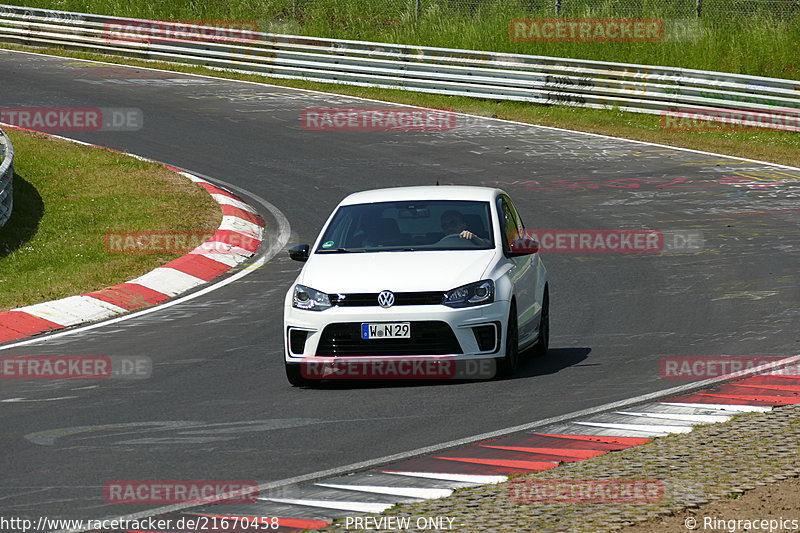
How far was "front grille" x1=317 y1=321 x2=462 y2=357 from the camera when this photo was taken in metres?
9.54

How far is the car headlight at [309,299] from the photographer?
9766 mm

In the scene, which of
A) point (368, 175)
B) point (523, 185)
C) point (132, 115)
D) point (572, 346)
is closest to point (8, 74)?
point (132, 115)

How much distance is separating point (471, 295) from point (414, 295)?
1.53 feet

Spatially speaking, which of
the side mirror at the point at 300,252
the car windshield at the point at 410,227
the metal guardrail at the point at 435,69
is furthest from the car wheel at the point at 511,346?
the metal guardrail at the point at 435,69

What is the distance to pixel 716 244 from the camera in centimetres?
1628

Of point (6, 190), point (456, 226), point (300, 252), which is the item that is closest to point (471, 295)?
point (456, 226)

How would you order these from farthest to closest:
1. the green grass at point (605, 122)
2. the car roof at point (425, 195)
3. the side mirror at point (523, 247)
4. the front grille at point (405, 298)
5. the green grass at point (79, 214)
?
1. the green grass at point (605, 122)
2. the green grass at point (79, 214)
3. the car roof at point (425, 195)
4. the side mirror at point (523, 247)
5. the front grille at point (405, 298)

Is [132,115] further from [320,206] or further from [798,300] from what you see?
[798,300]

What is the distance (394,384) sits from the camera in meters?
9.88

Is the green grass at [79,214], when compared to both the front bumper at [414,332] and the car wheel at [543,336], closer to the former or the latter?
the front bumper at [414,332]

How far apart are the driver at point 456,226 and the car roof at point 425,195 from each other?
0.96 ft

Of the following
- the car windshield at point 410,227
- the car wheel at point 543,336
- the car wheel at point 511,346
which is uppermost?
the car windshield at point 410,227

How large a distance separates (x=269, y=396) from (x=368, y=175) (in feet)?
40.2

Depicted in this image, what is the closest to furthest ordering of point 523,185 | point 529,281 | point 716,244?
1. point 529,281
2. point 716,244
3. point 523,185
